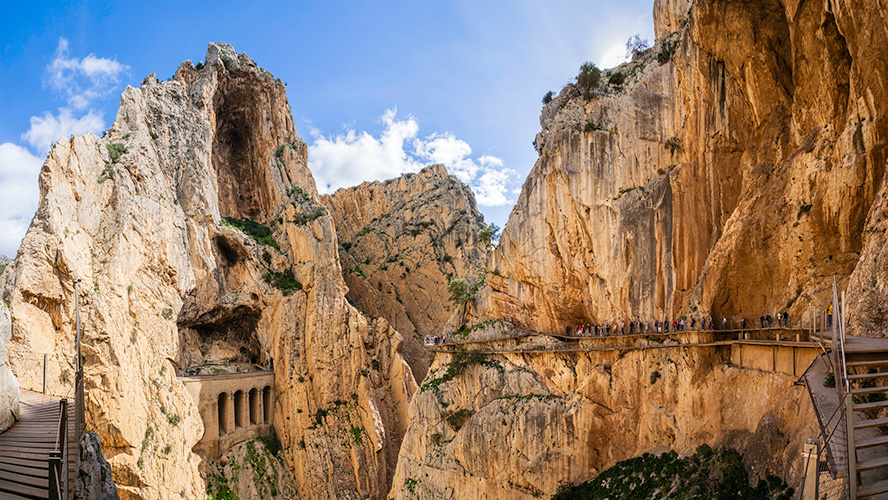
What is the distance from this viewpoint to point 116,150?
135ft

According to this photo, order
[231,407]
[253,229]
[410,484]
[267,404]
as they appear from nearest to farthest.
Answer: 1. [410,484]
2. [231,407]
3. [267,404]
4. [253,229]

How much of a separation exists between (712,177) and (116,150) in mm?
44719

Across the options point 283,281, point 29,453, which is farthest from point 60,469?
point 283,281

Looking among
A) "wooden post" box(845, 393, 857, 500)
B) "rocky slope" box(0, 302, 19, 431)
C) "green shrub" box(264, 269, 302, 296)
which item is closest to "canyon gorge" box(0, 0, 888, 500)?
"rocky slope" box(0, 302, 19, 431)

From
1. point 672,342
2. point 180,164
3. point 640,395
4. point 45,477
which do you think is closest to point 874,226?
point 672,342

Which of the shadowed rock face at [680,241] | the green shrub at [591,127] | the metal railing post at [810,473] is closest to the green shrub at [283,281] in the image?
the shadowed rock face at [680,241]

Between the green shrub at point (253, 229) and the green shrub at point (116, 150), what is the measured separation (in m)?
11.4

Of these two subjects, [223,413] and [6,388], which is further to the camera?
[223,413]

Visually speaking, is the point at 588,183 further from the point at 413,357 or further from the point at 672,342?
the point at 413,357

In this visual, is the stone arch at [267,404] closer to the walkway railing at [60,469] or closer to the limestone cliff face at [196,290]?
the limestone cliff face at [196,290]

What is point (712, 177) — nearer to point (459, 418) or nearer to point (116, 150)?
point (459, 418)

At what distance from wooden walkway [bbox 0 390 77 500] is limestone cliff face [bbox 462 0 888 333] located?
780 inches

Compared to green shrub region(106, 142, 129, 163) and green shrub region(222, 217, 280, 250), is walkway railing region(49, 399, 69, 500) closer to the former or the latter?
green shrub region(106, 142, 129, 163)

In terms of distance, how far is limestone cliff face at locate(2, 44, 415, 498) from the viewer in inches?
1356
